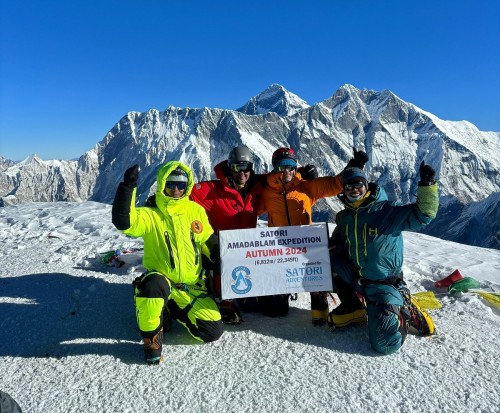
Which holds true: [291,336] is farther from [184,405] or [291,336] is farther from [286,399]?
[184,405]

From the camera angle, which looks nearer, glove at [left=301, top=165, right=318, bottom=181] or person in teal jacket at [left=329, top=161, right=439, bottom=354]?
person in teal jacket at [left=329, top=161, right=439, bottom=354]

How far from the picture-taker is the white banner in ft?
Result: 17.9

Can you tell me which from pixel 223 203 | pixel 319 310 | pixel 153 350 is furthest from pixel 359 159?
pixel 153 350

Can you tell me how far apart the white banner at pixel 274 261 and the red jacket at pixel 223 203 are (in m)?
A: 0.83

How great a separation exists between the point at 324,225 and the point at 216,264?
69.6 inches

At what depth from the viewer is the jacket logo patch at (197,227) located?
5.20m

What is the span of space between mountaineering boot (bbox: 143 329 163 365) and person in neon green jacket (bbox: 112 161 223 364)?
0.35 meters

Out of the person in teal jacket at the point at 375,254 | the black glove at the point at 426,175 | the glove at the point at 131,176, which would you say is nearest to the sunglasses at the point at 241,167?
the person in teal jacket at the point at 375,254

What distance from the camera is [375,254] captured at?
16.9 feet

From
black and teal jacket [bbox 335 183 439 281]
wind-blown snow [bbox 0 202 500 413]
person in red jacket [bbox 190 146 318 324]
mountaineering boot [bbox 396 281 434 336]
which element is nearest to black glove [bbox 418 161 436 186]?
black and teal jacket [bbox 335 183 439 281]

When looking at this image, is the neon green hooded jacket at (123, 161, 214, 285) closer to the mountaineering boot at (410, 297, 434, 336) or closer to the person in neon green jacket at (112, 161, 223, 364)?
the person in neon green jacket at (112, 161, 223, 364)

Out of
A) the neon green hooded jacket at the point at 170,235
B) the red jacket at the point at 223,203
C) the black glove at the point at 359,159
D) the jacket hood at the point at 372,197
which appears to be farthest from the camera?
the red jacket at the point at 223,203

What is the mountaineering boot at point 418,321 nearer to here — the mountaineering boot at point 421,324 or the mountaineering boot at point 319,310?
the mountaineering boot at point 421,324

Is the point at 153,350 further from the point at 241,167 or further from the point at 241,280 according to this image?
the point at 241,167
